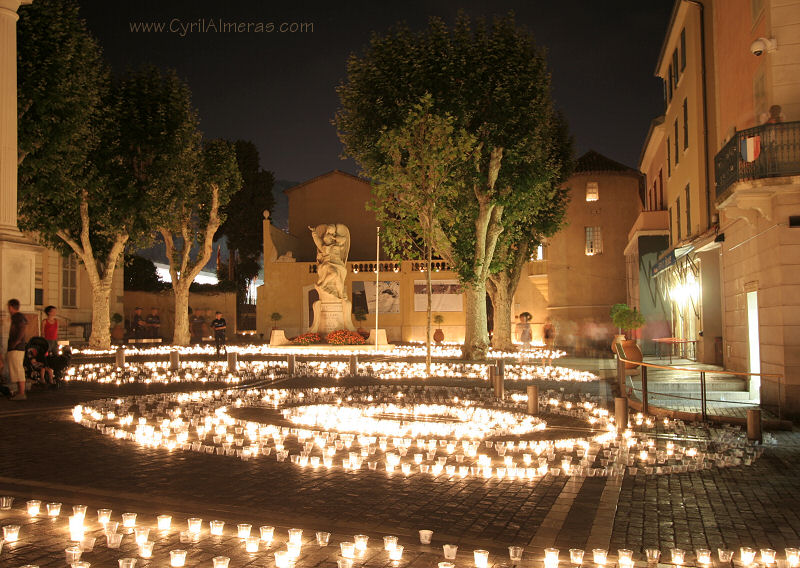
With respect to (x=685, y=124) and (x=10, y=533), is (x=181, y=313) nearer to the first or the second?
(x=685, y=124)

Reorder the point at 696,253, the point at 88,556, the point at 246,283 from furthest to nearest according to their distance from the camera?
the point at 246,283 → the point at 696,253 → the point at 88,556

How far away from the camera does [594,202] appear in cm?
4525

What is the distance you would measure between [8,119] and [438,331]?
2972 cm

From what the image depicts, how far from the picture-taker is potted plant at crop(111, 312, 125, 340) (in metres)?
44.3

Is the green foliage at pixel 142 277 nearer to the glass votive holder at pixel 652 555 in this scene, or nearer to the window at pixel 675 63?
the window at pixel 675 63

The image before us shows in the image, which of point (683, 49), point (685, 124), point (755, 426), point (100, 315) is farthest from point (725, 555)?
point (100, 315)

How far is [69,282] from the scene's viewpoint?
1596 inches

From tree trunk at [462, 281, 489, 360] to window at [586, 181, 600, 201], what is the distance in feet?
64.1

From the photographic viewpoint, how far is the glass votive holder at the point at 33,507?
246 inches

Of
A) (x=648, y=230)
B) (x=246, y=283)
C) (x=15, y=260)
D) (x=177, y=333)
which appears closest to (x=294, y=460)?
(x=15, y=260)

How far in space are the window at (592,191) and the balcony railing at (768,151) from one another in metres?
31.4

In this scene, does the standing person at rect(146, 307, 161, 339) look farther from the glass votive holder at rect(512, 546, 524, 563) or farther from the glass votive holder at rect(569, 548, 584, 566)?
the glass votive holder at rect(569, 548, 584, 566)

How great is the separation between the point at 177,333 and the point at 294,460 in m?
31.5

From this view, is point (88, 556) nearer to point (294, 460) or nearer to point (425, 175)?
point (294, 460)
